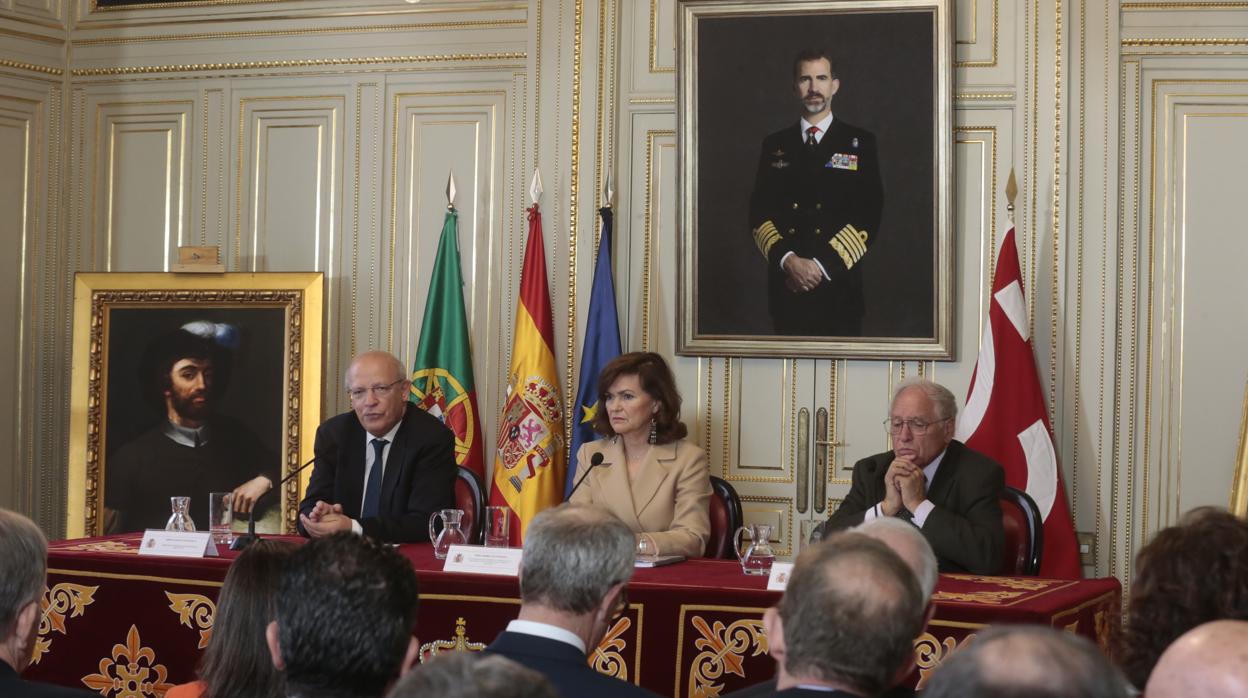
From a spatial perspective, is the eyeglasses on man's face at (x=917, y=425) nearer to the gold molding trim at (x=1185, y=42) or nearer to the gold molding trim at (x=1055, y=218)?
the gold molding trim at (x=1055, y=218)

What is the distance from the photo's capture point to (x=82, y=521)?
6305mm

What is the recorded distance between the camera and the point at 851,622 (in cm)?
194

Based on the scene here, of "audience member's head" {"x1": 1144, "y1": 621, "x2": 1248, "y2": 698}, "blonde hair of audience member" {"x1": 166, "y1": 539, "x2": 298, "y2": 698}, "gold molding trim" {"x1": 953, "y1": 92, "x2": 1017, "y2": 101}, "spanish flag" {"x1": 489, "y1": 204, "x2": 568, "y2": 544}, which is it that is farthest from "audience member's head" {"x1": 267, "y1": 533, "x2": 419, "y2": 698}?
"gold molding trim" {"x1": 953, "y1": 92, "x2": 1017, "y2": 101}

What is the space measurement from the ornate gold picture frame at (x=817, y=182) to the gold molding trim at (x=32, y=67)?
3115 millimetres

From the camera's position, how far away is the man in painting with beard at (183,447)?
629cm

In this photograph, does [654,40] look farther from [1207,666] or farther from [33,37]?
[1207,666]

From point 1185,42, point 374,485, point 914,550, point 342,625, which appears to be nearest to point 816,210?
point 1185,42

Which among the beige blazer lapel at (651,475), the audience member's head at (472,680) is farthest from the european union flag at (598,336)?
the audience member's head at (472,680)

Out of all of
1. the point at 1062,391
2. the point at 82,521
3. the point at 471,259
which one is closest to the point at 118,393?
the point at 82,521

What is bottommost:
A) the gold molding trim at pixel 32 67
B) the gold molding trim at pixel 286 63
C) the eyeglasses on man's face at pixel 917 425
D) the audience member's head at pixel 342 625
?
the audience member's head at pixel 342 625

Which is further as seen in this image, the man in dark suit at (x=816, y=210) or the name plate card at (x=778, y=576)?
the man in dark suit at (x=816, y=210)

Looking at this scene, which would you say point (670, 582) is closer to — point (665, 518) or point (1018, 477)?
point (665, 518)

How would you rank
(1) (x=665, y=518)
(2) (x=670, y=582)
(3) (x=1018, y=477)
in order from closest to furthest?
(2) (x=670, y=582) → (1) (x=665, y=518) → (3) (x=1018, y=477)

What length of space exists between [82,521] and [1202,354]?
4.90m
